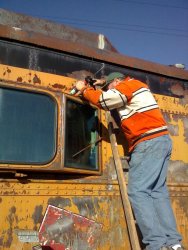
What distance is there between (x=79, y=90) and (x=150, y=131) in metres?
0.82

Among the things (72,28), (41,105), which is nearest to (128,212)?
(41,105)

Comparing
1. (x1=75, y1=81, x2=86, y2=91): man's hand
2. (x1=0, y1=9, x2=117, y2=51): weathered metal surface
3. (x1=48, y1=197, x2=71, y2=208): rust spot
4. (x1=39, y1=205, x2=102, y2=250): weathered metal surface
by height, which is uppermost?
(x1=0, y1=9, x2=117, y2=51): weathered metal surface

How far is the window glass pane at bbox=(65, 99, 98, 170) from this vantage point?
3139 mm

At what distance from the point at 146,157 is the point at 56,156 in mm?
815

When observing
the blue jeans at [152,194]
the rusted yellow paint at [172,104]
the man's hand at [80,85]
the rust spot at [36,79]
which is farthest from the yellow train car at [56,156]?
the rusted yellow paint at [172,104]

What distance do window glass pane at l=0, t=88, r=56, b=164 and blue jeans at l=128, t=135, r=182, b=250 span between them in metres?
0.80

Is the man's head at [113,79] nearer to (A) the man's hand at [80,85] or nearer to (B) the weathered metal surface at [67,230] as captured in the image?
(A) the man's hand at [80,85]

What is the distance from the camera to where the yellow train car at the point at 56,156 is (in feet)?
9.14

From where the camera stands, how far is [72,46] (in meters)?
3.48

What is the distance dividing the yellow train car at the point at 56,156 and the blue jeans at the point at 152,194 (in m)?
0.44

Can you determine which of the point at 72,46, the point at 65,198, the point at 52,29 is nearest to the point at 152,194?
the point at 65,198

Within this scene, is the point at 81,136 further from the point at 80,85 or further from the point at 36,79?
the point at 36,79

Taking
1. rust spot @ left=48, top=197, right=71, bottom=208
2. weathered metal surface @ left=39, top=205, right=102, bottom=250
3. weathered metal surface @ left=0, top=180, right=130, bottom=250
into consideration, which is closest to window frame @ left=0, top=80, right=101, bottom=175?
weathered metal surface @ left=0, top=180, right=130, bottom=250

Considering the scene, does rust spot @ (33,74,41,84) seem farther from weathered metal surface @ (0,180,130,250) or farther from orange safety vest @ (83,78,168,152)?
weathered metal surface @ (0,180,130,250)
